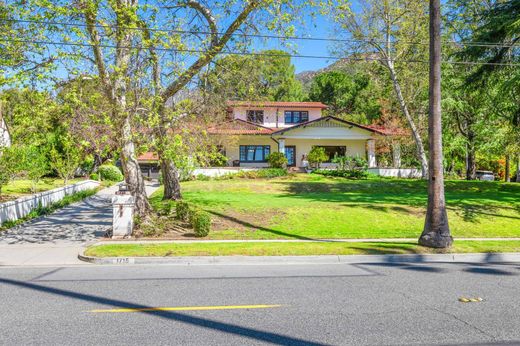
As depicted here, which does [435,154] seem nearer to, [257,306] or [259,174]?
Result: [257,306]

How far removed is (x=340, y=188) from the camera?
85.5 feet

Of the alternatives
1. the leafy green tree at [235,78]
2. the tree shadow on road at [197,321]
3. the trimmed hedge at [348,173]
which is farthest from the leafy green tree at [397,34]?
the tree shadow on road at [197,321]

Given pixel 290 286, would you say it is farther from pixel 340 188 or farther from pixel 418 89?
pixel 418 89

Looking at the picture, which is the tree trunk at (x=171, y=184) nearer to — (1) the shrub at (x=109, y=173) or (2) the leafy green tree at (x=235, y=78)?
(2) the leafy green tree at (x=235, y=78)

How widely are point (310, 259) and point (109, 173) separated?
101 feet

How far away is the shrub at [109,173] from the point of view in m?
37.9

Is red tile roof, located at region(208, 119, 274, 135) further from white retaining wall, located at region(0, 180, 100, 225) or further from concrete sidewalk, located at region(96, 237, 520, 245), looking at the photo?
concrete sidewalk, located at region(96, 237, 520, 245)

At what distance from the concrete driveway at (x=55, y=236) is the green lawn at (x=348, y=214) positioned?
2889mm

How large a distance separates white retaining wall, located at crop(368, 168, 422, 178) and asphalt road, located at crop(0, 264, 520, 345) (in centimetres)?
2862

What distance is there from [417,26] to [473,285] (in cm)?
2849

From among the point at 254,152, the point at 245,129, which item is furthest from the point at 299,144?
the point at 245,129

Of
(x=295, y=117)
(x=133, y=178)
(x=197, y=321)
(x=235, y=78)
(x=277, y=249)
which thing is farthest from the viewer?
(x=295, y=117)

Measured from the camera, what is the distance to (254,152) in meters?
42.3

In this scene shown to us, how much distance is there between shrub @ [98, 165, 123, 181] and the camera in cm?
3791
